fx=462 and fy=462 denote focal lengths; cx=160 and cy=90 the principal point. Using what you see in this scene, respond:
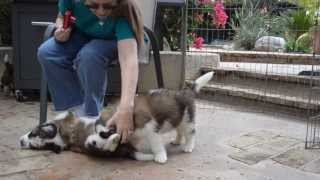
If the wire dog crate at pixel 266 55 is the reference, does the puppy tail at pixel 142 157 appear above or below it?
below

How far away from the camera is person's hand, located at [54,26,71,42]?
2609 millimetres

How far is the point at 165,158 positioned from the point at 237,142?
2.03ft

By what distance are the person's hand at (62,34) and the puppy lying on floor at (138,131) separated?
43 centimetres

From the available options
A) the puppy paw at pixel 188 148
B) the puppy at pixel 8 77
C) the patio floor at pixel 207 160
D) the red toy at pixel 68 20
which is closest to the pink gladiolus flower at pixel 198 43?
the patio floor at pixel 207 160

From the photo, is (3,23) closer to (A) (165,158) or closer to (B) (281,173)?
(A) (165,158)

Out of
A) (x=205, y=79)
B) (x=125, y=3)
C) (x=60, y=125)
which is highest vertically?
(x=125, y=3)

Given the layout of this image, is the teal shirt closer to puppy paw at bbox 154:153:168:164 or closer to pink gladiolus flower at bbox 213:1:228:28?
Answer: puppy paw at bbox 154:153:168:164

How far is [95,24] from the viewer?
101 inches

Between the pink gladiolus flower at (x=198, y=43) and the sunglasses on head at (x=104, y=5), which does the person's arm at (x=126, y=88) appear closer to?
the sunglasses on head at (x=104, y=5)

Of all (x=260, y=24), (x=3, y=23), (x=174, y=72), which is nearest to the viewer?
(x=174, y=72)

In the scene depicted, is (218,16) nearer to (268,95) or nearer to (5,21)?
(268,95)

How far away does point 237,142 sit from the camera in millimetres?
2918

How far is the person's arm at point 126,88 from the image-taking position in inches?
88.4

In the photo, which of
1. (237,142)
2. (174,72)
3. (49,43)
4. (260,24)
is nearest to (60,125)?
(49,43)
